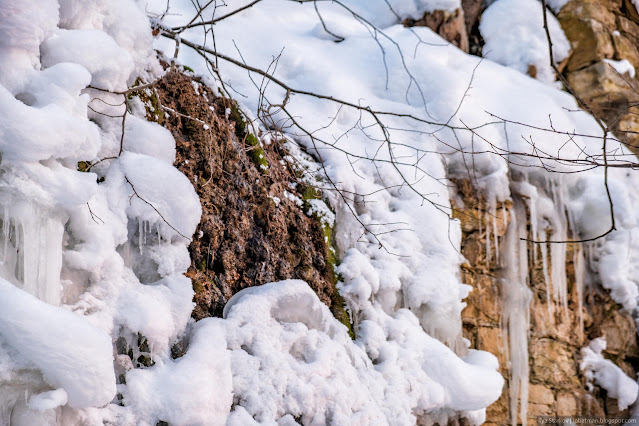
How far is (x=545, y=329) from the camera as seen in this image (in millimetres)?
4391

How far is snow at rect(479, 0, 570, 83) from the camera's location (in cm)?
595

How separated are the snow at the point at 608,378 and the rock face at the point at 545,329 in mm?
60

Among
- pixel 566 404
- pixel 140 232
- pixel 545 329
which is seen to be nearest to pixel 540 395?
pixel 566 404

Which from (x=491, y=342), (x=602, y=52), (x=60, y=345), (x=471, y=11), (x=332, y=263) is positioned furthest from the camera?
(x=471, y=11)

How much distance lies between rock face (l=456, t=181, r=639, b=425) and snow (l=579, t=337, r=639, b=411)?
0.06 meters

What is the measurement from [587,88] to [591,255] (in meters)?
2.11

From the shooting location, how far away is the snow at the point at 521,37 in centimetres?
595

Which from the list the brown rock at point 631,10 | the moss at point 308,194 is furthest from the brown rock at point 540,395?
the brown rock at point 631,10

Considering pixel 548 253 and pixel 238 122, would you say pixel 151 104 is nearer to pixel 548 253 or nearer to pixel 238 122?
pixel 238 122

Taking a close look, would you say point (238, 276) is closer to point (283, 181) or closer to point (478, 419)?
point (283, 181)

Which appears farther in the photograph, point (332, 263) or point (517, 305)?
point (517, 305)

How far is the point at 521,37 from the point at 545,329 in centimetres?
341

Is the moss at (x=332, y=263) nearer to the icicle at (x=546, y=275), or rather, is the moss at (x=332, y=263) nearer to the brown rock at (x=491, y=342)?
the brown rock at (x=491, y=342)

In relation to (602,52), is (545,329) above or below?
below
